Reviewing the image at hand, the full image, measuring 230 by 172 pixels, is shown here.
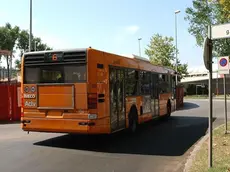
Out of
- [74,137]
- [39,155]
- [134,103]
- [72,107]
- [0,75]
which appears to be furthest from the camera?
[0,75]

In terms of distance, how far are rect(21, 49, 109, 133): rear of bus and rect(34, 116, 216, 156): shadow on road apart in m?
0.73

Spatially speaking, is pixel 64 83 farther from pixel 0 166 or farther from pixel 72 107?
pixel 0 166

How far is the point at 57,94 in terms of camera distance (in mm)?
10641

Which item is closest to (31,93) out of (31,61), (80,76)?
(31,61)

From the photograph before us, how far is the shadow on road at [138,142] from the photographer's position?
10273 mm

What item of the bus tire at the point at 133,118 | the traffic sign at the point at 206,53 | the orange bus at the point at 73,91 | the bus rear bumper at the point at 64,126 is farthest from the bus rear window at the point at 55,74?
the traffic sign at the point at 206,53

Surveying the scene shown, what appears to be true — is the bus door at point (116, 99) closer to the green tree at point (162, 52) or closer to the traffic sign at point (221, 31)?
the traffic sign at point (221, 31)

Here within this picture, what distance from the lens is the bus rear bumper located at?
10281 mm

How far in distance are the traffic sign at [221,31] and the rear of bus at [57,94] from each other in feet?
13.8

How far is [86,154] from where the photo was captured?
31.6ft

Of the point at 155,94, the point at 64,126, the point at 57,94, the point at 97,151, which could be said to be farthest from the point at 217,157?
the point at 155,94

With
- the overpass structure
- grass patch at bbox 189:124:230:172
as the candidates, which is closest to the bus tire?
grass patch at bbox 189:124:230:172

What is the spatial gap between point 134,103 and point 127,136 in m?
1.27

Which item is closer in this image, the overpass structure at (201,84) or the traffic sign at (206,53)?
the traffic sign at (206,53)
